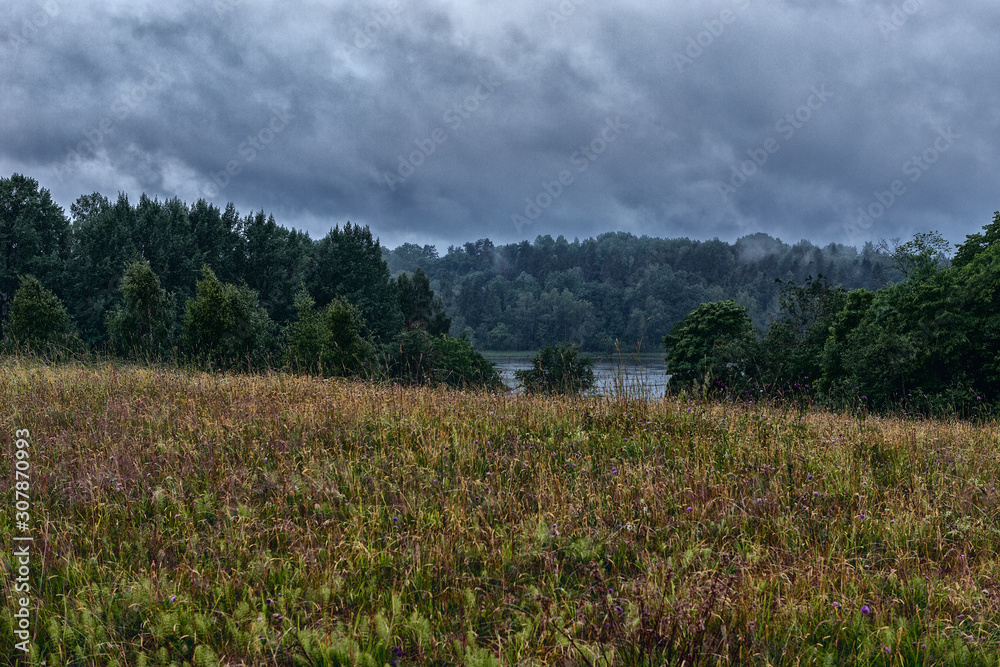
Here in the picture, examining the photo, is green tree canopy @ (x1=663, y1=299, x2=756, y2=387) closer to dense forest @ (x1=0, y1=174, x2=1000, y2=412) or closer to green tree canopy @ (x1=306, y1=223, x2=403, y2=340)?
dense forest @ (x1=0, y1=174, x2=1000, y2=412)

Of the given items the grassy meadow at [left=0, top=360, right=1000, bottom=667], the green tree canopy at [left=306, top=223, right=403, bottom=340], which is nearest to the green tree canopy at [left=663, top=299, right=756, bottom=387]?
the green tree canopy at [left=306, top=223, right=403, bottom=340]

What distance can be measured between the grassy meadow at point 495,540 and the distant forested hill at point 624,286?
328ft

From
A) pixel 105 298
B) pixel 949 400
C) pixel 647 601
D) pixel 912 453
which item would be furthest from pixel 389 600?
pixel 105 298

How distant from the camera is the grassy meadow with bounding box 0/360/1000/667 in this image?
279cm

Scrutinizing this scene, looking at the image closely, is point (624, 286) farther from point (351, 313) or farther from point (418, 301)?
point (351, 313)

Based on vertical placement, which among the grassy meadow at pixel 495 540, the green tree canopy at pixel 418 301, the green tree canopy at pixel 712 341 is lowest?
the grassy meadow at pixel 495 540

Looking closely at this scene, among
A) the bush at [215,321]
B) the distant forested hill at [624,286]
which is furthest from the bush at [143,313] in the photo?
the distant forested hill at [624,286]

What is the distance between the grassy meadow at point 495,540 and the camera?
110 inches

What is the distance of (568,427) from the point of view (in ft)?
19.7

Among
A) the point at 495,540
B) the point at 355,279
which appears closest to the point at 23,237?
the point at 355,279

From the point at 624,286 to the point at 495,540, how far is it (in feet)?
554

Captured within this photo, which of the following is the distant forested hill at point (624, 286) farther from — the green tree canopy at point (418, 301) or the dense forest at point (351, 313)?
the dense forest at point (351, 313)

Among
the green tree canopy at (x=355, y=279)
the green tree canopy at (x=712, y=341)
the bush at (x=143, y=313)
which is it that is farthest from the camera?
the green tree canopy at (x=355, y=279)

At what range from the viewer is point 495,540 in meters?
3.68
